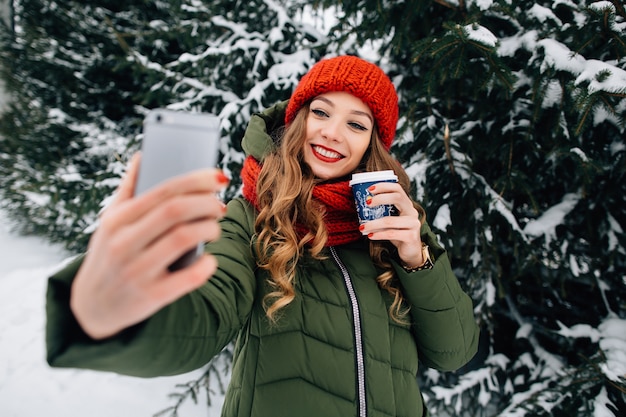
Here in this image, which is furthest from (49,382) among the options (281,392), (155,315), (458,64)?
(458,64)

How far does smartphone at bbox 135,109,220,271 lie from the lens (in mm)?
579

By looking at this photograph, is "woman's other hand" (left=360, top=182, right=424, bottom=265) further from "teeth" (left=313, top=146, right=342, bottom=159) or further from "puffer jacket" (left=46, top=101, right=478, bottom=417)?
"teeth" (left=313, top=146, right=342, bottom=159)

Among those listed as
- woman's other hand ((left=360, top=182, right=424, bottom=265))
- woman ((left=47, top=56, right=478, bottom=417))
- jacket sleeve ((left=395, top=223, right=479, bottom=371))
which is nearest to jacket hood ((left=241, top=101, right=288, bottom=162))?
woman ((left=47, top=56, right=478, bottom=417))

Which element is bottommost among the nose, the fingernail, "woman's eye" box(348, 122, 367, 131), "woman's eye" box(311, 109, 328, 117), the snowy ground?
the snowy ground

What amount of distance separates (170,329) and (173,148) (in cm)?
41

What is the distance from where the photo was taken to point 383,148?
65.0 inches

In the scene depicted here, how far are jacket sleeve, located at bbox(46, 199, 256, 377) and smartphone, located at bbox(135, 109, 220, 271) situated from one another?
0.64 feet

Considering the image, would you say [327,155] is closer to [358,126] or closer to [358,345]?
[358,126]

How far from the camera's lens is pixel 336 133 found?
1437 mm

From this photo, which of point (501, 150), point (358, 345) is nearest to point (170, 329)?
point (358, 345)

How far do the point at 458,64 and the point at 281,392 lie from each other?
6.01ft

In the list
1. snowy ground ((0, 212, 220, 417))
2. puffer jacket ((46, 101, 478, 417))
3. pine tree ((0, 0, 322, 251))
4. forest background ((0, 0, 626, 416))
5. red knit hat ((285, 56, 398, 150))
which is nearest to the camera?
puffer jacket ((46, 101, 478, 417))

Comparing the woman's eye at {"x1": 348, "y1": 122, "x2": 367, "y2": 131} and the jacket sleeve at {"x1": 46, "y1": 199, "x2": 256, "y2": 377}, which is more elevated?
the woman's eye at {"x1": 348, "y1": 122, "x2": 367, "y2": 131}

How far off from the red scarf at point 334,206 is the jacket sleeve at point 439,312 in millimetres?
265
